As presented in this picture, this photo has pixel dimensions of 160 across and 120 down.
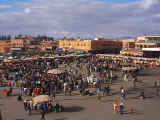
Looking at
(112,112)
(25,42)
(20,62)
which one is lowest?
(112,112)

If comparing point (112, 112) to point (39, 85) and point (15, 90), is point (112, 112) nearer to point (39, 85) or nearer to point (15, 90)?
point (39, 85)

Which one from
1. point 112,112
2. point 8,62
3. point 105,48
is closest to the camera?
point 112,112

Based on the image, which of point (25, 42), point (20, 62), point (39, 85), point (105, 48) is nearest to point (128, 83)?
point (39, 85)

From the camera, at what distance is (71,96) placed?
55.7 feet

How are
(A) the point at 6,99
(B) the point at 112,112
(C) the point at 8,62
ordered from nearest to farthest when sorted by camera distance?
(B) the point at 112,112
(A) the point at 6,99
(C) the point at 8,62

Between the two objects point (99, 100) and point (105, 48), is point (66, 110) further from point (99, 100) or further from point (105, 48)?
point (105, 48)

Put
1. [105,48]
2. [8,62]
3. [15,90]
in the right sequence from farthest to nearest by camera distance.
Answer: [105,48], [8,62], [15,90]

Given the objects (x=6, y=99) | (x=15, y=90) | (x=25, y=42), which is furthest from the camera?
(x=25, y=42)

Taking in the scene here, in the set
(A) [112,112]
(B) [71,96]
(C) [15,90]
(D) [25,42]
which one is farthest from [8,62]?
(D) [25,42]

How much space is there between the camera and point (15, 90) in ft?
64.2

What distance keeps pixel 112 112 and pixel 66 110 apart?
2.97 metres

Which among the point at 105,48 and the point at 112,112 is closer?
the point at 112,112

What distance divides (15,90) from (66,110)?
798cm

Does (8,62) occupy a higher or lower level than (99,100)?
higher
